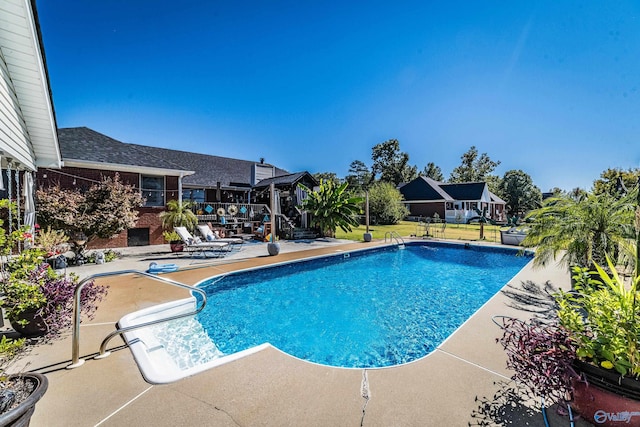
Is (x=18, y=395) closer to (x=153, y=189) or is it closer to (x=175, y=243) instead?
(x=175, y=243)

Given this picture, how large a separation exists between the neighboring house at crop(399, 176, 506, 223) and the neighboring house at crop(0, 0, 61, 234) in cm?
3632

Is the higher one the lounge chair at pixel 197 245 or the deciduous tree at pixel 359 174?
the deciduous tree at pixel 359 174

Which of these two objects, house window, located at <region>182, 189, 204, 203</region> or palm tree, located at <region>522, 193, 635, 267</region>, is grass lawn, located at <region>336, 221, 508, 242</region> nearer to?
house window, located at <region>182, 189, 204, 203</region>

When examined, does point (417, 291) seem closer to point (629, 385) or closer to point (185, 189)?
point (629, 385)

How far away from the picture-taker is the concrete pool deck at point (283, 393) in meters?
2.53

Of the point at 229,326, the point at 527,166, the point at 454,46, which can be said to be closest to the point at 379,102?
the point at 454,46

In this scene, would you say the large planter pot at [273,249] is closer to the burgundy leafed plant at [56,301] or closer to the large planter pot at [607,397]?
the burgundy leafed plant at [56,301]

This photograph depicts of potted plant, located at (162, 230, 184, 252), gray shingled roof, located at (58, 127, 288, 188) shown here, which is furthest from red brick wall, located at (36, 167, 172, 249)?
potted plant, located at (162, 230, 184, 252)

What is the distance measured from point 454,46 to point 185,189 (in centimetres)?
1763

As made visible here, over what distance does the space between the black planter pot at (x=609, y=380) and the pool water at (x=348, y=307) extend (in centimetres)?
302

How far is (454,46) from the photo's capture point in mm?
11266

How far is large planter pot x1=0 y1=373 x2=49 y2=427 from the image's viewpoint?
5.95 feet

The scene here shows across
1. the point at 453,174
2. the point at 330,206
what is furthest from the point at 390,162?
the point at 330,206

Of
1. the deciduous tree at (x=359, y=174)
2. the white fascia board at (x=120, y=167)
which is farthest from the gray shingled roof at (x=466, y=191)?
the white fascia board at (x=120, y=167)
